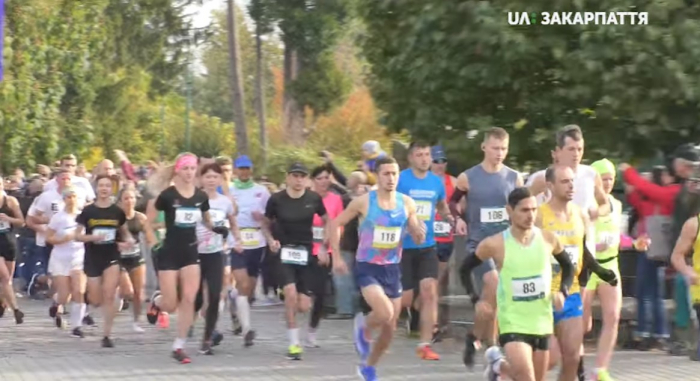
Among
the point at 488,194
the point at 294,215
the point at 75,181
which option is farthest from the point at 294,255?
the point at 75,181

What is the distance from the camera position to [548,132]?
14.7m

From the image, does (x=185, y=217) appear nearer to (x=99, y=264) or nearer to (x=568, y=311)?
(x=99, y=264)

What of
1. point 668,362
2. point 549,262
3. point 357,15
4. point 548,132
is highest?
point 357,15

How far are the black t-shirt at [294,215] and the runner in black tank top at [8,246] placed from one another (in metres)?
4.28

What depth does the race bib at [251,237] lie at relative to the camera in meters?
14.4

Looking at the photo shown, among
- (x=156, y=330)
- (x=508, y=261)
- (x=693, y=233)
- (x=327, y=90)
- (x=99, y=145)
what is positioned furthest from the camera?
(x=99, y=145)

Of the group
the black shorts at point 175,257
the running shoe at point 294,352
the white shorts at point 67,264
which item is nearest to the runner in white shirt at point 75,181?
the white shorts at point 67,264

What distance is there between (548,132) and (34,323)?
20.8 ft

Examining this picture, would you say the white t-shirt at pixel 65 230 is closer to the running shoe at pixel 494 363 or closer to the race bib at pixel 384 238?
the race bib at pixel 384 238

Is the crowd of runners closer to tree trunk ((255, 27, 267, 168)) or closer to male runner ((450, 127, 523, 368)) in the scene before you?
male runner ((450, 127, 523, 368))

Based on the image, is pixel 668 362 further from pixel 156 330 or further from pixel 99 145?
pixel 99 145

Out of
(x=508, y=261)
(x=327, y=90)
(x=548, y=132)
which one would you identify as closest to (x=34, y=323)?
(x=548, y=132)

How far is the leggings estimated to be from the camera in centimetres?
1266

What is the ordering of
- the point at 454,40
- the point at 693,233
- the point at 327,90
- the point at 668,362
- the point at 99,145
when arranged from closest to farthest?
1. the point at 693,233
2. the point at 668,362
3. the point at 454,40
4. the point at 327,90
5. the point at 99,145
